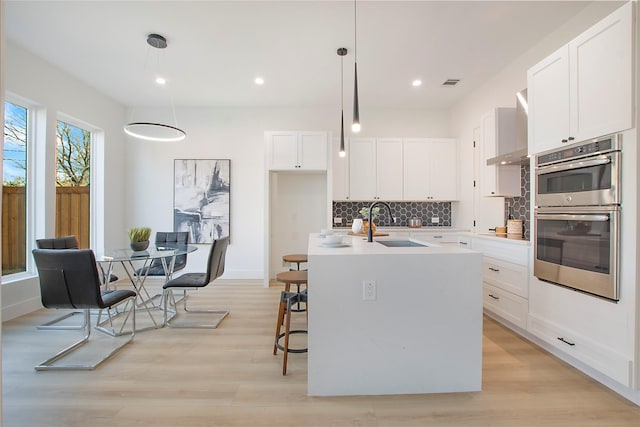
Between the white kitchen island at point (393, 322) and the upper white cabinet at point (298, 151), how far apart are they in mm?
2916

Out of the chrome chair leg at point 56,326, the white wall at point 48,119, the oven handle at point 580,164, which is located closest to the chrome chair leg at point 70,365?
the chrome chair leg at point 56,326

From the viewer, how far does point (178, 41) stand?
3.19 meters

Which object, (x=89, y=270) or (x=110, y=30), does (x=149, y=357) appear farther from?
(x=110, y=30)

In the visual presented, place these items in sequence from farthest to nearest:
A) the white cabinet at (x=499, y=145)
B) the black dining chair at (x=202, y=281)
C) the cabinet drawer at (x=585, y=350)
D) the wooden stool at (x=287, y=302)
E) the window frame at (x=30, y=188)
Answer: the window frame at (x=30, y=188)
the white cabinet at (x=499, y=145)
the black dining chair at (x=202, y=281)
the wooden stool at (x=287, y=302)
the cabinet drawer at (x=585, y=350)

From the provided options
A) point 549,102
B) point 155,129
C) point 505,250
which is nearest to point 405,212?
point 505,250

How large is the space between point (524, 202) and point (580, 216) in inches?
53.9

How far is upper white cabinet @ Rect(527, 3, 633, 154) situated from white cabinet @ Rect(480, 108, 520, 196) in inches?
29.9

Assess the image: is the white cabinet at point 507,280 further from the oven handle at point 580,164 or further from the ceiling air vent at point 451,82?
the ceiling air vent at point 451,82

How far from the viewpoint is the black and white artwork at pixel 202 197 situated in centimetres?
512

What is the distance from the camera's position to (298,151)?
15.3 ft

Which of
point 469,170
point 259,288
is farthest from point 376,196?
point 259,288

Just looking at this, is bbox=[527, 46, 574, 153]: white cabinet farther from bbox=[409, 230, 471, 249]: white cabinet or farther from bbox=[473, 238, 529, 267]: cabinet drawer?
bbox=[409, 230, 471, 249]: white cabinet

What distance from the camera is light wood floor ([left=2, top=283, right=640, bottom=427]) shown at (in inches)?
70.4

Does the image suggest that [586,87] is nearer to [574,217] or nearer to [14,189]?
[574,217]
